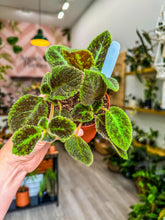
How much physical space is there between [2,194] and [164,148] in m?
2.55

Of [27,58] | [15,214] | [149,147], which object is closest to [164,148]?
[149,147]

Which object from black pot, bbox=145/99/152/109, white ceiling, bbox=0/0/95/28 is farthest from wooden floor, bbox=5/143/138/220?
white ceiling, bbox=0/0/95/28

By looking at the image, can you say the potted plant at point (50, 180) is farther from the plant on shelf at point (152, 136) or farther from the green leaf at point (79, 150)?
the green leaf at point (79, 150)

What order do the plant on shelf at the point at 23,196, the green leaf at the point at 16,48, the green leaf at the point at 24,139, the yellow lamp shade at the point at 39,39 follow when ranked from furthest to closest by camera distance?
the green leaf at the point at 16,48 < the yellow lamp shade at the point at 39,39 < the plant on shelf at the point at 23,196 < the green leaf at the point at 24,139

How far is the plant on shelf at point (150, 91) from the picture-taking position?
102 inches

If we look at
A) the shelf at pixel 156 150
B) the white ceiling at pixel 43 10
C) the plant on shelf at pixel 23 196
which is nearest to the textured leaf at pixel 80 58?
the plant on shelf at pixel 23 196

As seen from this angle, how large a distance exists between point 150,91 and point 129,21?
1.45m

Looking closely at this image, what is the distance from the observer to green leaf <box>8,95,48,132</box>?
1.04ft

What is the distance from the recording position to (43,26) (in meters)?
6.00

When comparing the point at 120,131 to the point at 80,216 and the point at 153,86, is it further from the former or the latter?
the point at 153,86

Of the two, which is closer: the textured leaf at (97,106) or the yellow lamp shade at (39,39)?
the textured leaf at (97,106)

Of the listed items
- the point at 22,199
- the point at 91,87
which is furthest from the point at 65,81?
the point at 22,199

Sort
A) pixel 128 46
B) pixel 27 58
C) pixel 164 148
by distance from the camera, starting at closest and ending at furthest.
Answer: pixel 164 148 < pixel 128 46 < pixel 27 58

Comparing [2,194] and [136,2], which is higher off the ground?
[136,2]
